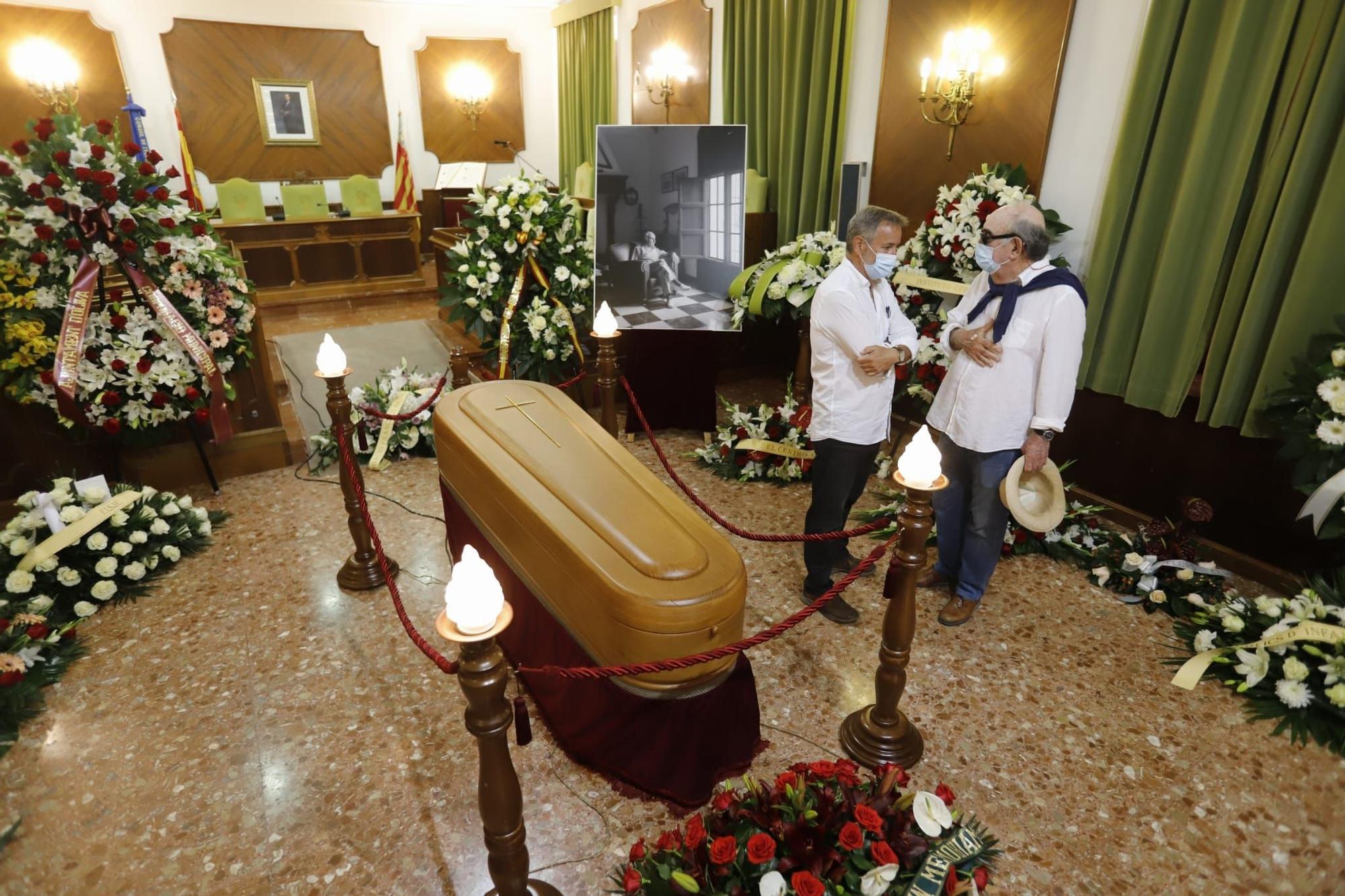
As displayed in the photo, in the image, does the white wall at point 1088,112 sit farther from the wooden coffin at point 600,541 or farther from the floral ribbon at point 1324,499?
the wooden coffin at point 600,541

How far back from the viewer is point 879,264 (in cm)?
263

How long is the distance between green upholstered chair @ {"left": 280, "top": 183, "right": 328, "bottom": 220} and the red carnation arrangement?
29.3 feet

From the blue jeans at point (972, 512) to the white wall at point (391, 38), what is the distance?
983 centimetres

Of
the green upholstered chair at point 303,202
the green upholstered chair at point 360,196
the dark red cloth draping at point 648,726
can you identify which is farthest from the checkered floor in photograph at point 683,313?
the green upholstered chair at point 360,196

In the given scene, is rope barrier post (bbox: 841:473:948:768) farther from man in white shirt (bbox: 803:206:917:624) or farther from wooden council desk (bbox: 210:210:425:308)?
wooden council desk (bbox: 210:210:425:308)

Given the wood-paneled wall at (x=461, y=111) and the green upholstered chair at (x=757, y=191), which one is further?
the wood-paneled wall at (x=461, y=111)

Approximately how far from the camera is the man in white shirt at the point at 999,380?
254 cm

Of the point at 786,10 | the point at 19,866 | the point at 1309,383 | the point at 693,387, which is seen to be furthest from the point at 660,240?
the point at 19,866

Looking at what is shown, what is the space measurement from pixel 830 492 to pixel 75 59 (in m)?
10.3

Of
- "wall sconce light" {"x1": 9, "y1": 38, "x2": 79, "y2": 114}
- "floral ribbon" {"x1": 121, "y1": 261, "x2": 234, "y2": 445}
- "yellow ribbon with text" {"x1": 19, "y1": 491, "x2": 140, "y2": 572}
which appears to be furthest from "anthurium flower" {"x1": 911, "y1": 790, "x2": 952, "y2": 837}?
"wall sconce light" {"x1": 9, "y1": 38, "x2": 79, "y2": 114}

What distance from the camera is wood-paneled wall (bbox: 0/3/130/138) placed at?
26.2 feet

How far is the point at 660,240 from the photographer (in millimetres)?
4504

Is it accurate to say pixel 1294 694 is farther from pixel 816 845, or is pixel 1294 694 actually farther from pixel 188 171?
pixel 188 171

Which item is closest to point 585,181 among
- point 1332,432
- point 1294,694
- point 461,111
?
point 461,111
